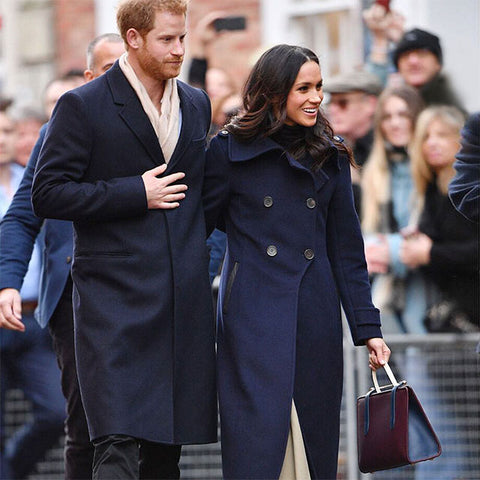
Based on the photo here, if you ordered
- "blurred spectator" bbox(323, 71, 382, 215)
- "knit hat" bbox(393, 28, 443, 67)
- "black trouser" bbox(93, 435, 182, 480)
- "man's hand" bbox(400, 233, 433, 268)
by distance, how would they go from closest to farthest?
1. "black trouser" bbox(93, 435, 182, 480)
2. "man's hand" bbox(400, 233, 433, 268)
3. "blurred spectator" bbox(323, 71, 382, 215)
4. "knit hat" bbox(393, 28, 443, 67)

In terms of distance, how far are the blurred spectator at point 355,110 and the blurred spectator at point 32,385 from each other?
194cm

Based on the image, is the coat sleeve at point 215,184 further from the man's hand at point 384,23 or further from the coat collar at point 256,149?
the man's hand at point 384,23

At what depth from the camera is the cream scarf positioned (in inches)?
229

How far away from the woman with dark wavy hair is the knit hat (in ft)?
10.5

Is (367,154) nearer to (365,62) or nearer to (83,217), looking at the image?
(365,62)

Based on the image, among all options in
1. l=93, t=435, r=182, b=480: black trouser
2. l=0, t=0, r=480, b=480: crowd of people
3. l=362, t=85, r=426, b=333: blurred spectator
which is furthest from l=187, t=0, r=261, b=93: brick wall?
l=93, t=435, r=182, b=480: black trouser

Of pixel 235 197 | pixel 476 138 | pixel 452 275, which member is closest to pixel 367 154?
pixel 452 275

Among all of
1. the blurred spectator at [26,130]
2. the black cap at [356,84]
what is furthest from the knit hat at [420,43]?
the blurred spectator at [26,130]

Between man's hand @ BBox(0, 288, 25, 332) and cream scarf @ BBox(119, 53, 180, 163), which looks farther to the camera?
man's hand @ BBox(0, 288, 25, 332)

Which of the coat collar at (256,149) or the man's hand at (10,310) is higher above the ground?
the coat collar at (256,149)

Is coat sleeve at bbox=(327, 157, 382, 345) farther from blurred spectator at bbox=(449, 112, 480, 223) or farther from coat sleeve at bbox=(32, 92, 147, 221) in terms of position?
coat sleeve at bbox=(32, 92, 147, 221)

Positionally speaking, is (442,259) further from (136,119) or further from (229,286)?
(136,119)

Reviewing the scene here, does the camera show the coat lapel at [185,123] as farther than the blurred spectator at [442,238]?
No

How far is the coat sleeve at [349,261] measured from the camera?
600 cm
